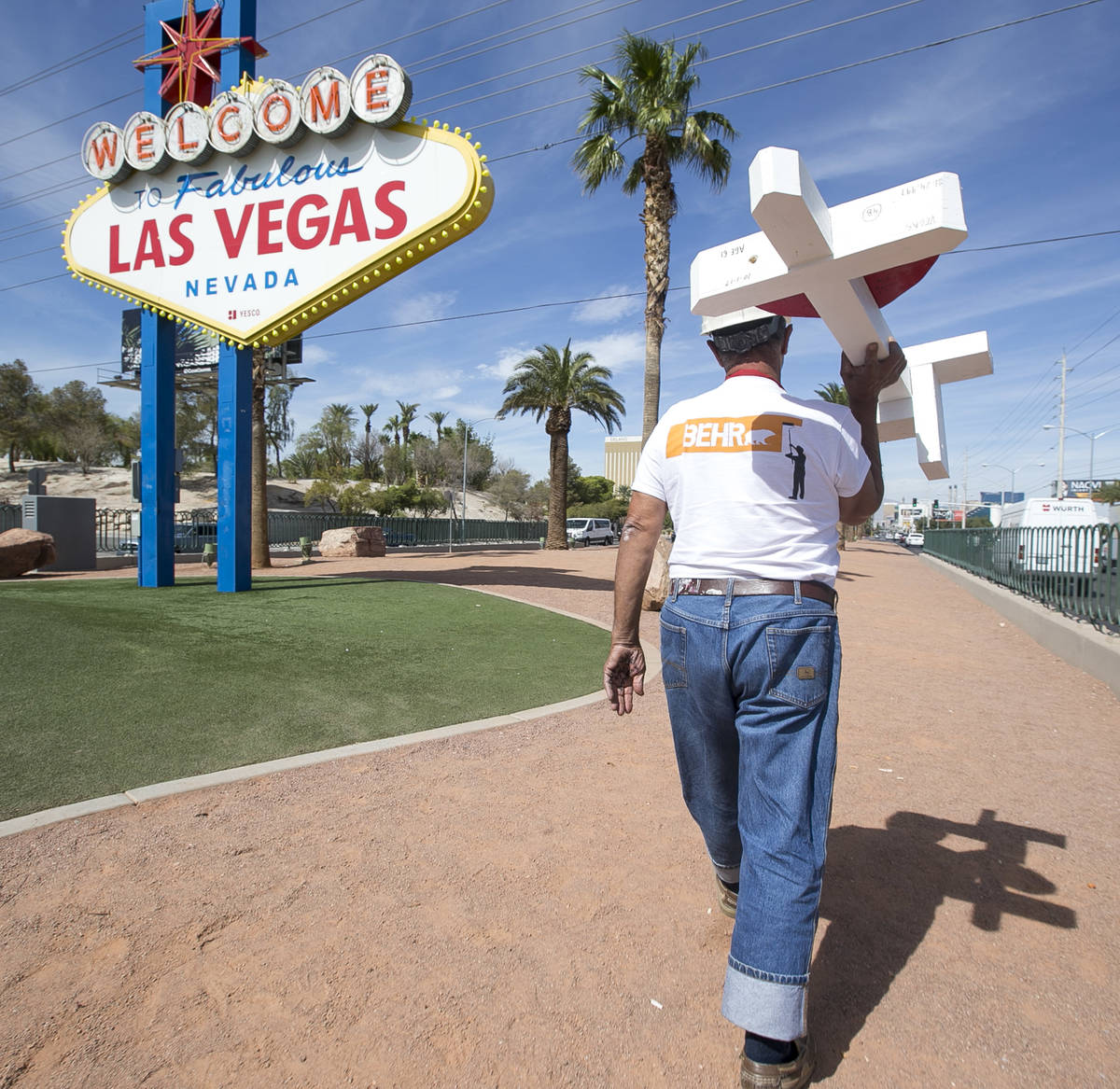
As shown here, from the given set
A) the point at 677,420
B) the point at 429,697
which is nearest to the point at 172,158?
the point at 429,697

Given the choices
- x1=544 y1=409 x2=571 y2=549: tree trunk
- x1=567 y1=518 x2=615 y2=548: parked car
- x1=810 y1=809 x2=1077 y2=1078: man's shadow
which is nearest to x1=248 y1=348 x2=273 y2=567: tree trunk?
x1=544 y1=409 x2=571 y2=549: tree trunk

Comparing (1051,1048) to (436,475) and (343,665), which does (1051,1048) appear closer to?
(343,665)

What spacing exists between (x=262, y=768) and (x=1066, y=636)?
329 inches

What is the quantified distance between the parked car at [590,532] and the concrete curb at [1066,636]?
1111 inches

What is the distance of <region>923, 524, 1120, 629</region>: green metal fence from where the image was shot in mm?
7559

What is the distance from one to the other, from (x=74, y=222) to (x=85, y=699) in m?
10.7

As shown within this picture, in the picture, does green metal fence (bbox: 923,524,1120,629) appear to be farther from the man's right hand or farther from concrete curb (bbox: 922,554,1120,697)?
the man's right hand

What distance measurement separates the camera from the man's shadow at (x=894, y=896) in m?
2.24

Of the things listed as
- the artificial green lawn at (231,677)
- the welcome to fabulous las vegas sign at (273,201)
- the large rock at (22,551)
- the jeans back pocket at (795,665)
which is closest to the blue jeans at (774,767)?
the jeans back pocket at (795,665)

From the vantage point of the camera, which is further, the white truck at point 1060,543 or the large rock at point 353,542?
the large rock at point 353,542

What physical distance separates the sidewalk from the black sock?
0.45ft

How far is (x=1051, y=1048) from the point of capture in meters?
2.03

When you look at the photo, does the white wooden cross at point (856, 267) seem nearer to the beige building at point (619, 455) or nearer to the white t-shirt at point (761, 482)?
the white t-shirt at point (761, 482)

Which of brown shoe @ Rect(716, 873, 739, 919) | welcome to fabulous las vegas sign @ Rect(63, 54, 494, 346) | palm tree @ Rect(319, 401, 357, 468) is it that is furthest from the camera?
palm tree @ Rect(319, 401, 357, 468)
